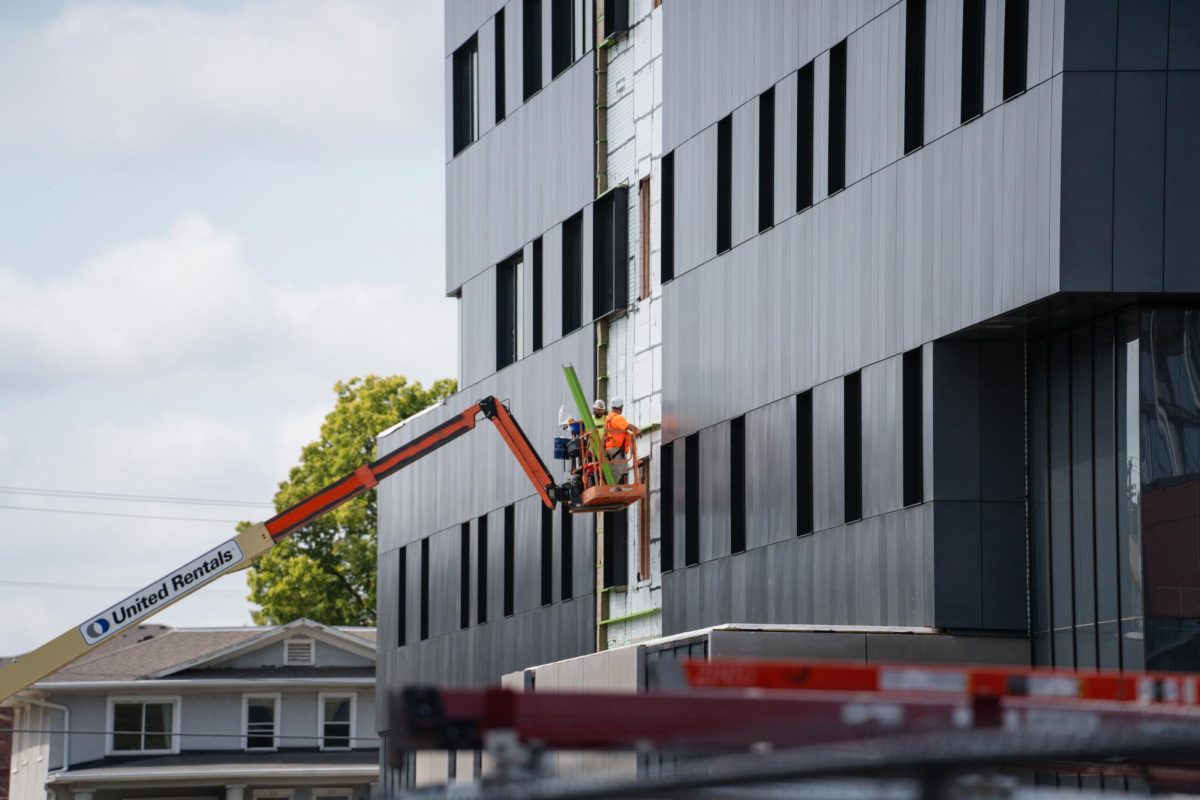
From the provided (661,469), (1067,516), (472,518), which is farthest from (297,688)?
(1067,516)

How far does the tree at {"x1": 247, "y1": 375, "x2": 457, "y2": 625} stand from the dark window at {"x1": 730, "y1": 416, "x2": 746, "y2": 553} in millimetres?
49021

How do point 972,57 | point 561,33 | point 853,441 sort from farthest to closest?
point 561,33
point 853,441
point 972,57

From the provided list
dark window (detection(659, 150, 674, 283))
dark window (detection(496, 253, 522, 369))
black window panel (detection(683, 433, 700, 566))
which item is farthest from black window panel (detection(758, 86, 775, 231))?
dark window (detection(496, 253, 522, 369))

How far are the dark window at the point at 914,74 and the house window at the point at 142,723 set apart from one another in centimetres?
4488

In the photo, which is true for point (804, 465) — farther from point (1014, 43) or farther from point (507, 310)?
point (507, 310)

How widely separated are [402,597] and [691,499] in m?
16.2

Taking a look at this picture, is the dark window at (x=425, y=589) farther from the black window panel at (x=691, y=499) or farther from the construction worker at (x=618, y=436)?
the black window panel at (x=691, y=499)

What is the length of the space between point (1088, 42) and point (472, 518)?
71.9 feet

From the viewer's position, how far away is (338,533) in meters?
79.8

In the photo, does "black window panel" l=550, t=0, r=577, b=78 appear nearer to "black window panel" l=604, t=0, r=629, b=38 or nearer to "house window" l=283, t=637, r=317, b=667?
"black window panel" l=604, t=0, r=629, b=38

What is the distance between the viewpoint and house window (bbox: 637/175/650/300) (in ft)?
113

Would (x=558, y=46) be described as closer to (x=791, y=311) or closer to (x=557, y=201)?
(x=557, y=201)

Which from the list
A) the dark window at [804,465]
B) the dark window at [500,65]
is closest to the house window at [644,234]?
the dark window at [804,465]

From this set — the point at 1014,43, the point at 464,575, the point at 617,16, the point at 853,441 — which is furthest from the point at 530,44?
the point at 1014,43
